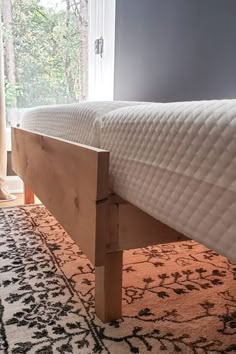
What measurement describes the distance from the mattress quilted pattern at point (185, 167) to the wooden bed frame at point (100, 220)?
7 centimetres

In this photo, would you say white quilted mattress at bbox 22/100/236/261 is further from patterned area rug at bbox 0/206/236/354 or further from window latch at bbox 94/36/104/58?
window latch at bbox 94/36/104/58

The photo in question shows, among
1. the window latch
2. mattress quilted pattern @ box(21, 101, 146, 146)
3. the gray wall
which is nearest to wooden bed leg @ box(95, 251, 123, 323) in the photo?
mattress quilted pattern @ box(21, 101, 146, 146)

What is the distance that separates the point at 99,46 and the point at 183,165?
7.96 ft

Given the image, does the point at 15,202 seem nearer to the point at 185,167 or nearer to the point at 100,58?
the point at 100,58

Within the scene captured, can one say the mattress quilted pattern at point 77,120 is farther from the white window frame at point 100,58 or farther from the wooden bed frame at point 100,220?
the white window frame at point 100,58

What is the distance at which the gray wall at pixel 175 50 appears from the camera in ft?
5.26

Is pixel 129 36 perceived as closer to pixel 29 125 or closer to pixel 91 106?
pixel 29 125

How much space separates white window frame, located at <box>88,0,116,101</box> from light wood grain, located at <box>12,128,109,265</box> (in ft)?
4.84

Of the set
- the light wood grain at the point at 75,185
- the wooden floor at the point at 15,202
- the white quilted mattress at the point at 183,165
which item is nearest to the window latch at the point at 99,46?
the wooden floor at the point at 15,202

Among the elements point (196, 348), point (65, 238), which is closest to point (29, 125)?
point (65, 238)

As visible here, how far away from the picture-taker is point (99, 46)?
2.81 meters

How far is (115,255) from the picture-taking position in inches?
35.9

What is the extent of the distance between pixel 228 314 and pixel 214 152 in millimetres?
618

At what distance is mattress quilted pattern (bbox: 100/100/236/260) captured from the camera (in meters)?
0.54
